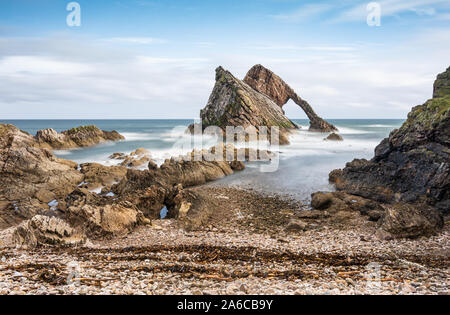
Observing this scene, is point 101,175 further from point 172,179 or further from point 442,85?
point 442,85

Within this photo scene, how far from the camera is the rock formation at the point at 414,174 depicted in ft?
35.2

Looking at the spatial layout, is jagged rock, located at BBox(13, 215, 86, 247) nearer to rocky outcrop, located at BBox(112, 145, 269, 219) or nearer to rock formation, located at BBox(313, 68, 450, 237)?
rocky outcrop, located at BBox(112, 145, 269, 219)

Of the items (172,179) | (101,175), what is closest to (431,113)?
Result: (172,179)

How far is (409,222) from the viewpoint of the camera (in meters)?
10.4

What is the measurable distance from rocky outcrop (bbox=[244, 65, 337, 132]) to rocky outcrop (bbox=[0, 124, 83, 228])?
43.4m

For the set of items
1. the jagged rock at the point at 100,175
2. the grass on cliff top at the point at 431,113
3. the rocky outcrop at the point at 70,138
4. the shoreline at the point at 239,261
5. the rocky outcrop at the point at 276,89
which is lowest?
the shoreline at the point at 239,261

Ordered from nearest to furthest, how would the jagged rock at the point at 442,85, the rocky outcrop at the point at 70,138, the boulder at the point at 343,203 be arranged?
the boulder at the point at 343,203
the jagged rock at the point at 442,85
the rocky outcrop at the point at 70,138

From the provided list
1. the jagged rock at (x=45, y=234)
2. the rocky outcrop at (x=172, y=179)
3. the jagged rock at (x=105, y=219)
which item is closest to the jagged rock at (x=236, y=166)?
the rocky outcrop at (x=172, y=179)

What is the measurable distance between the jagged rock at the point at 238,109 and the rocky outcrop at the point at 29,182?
29.3 meters

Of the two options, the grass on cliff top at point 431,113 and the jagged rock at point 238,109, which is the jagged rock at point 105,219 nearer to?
the grass on cliff top at point 431,113

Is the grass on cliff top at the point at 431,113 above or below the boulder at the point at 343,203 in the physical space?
above

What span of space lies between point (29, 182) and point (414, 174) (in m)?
22.0
